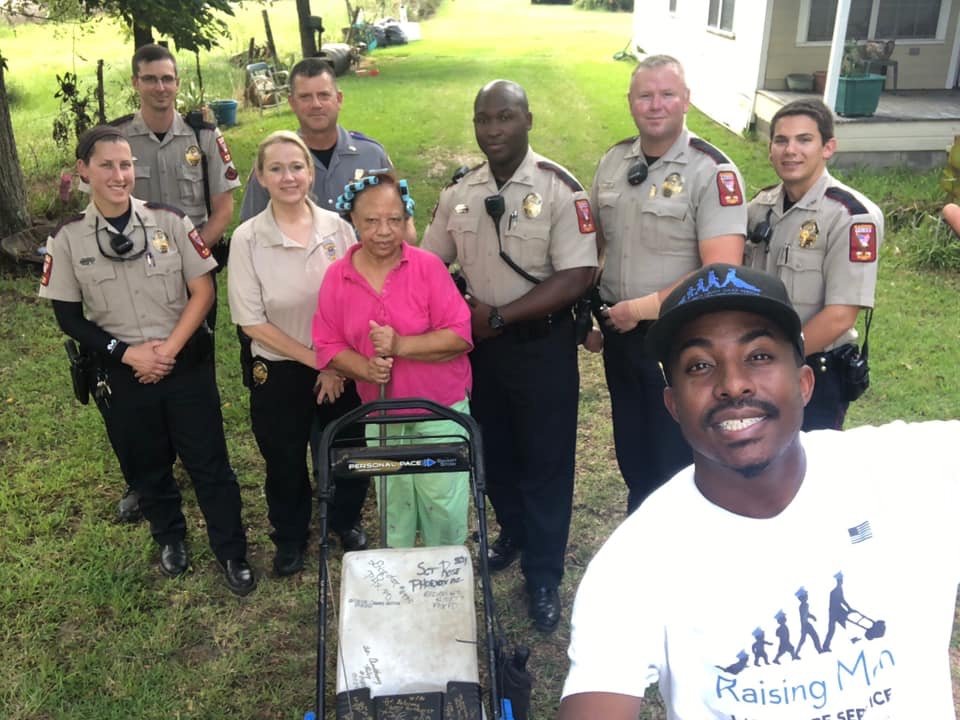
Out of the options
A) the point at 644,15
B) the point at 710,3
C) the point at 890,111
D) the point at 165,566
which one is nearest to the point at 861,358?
the point at 165,566

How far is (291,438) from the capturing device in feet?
12.5

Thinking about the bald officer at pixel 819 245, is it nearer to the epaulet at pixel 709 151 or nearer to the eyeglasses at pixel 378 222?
the epaulet at pixel 709 151

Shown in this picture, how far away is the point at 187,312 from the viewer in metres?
3.66

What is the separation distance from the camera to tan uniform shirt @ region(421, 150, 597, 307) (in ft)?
11.0

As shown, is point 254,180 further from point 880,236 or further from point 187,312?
point 880,236

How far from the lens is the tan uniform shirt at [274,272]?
3514 millimetres

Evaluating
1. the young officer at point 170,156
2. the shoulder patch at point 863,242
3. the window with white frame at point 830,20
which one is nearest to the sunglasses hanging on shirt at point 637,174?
the shoulder patch at point 863,242

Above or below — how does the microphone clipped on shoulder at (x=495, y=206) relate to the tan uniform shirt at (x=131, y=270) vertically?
above

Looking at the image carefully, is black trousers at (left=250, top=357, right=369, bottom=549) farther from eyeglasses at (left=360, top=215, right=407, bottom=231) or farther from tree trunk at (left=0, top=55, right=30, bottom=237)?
tree trunk at (left=0, top=55, right=30, bottom=237)

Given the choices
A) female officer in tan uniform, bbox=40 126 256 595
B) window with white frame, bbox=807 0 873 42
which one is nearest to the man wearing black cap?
female officer in tan uniform, bbox=40 126 256 595

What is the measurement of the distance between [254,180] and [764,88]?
11329 millimetres

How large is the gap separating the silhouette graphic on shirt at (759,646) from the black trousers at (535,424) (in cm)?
196

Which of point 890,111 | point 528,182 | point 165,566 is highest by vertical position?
point 528,182

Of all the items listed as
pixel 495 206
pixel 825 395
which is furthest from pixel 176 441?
pixel 825 395
